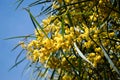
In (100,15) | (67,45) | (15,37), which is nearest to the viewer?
(67,45)

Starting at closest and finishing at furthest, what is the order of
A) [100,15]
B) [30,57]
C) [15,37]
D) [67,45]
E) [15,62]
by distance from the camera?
[67,45] < [15,37] < [100,15] < [30,57] < [15,62]

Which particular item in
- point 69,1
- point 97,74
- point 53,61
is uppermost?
point 69,1

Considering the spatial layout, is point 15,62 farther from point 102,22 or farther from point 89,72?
point 102,22

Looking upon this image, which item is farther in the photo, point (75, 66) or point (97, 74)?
point (97, 74)

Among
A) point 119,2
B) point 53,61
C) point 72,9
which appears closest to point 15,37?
point 53,61

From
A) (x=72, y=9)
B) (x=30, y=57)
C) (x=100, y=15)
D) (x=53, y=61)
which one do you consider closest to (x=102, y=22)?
(x=100, y=15)

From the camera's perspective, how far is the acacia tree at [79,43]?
80.3 inches

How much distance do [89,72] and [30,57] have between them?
1.51ft

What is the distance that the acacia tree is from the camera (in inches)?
80.3

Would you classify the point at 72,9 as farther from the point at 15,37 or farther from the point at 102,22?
the point at 15,37

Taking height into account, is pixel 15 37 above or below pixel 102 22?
above

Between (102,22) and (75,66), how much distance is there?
35cm

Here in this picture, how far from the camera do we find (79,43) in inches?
94.3

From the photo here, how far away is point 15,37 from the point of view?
224cm
